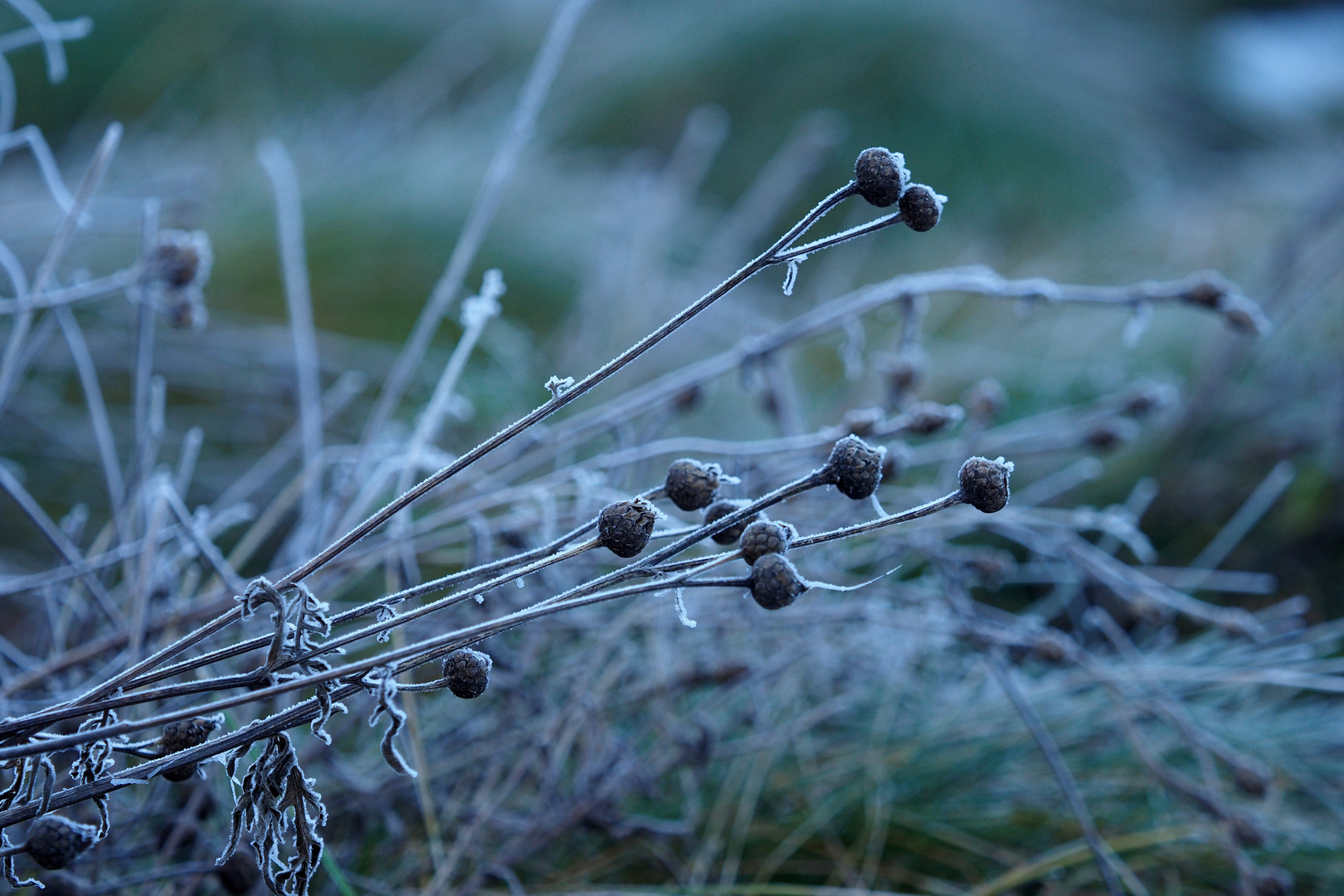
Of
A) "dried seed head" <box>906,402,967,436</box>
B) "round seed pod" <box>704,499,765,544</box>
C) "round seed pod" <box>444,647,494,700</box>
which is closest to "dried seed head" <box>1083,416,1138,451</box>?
"dried seed head" <box>906,402,967,436</box>

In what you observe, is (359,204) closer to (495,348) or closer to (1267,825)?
(495,348)

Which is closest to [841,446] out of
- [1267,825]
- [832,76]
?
[1267,825]

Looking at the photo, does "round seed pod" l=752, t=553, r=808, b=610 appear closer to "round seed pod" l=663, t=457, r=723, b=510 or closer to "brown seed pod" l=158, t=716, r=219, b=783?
"round seed pod" l=663, t=457, r=723, b=510

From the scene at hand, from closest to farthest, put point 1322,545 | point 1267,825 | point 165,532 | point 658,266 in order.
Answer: point 165,532, point 1267,825, point 1322,545, point 658,266

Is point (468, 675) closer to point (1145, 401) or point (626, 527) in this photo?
point (626, 527)

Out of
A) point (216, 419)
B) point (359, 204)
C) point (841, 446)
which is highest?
point (359, 204)
